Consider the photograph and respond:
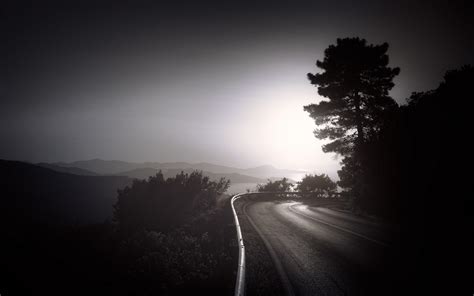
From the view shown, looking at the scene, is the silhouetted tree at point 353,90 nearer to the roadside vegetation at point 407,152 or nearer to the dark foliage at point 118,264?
the roadside vegetation at point 407,152

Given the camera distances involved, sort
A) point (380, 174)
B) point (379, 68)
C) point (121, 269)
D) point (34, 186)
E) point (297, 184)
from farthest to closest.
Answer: point (34, 186) → point (297, 184) → point (379, 68) → point (380, 174) → point (121, 269)

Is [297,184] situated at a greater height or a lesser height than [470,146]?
lesser

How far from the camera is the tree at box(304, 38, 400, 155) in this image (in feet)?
54.0

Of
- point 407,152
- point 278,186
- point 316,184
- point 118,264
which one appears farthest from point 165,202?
point 316,184

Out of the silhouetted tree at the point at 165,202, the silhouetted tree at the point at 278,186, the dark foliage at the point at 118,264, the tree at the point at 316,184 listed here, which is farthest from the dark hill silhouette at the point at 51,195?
the dark foliage at the point at 118,264

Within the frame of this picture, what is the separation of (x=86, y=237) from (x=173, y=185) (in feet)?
19.8

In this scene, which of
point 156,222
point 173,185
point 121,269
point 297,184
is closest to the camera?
point 121,269

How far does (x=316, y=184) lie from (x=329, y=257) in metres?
26.2

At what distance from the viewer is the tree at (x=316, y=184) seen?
29.7 metres

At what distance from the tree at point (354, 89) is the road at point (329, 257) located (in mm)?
8889

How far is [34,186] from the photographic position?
87.1 meters

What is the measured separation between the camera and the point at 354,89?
54.6 feet

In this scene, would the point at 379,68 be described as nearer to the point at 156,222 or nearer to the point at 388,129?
the point at 388,129

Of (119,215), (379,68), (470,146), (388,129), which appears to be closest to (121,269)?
(119,215)
